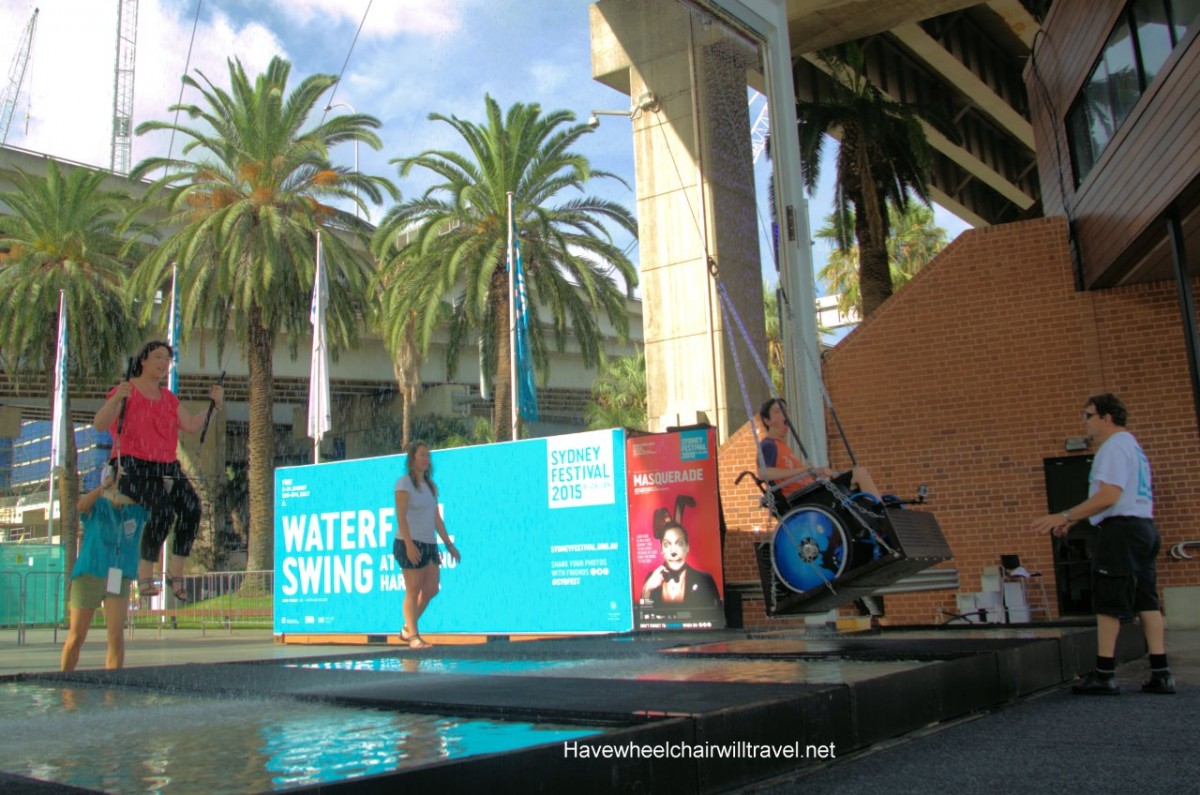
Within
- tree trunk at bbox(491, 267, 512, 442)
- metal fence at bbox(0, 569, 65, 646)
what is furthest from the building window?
metal fence at bbox(0, 569, 65, 646)

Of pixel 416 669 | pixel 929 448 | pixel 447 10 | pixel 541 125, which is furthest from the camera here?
pixel 541 125

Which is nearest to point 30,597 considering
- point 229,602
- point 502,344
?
point 229,602

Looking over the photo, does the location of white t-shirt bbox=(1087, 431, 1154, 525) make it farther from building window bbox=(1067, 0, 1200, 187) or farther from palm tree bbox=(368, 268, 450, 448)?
palm tree bbox=(368, 268, 450, 448)

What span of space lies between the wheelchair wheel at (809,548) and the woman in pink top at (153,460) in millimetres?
3564

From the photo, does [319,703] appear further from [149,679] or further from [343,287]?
[343,287]

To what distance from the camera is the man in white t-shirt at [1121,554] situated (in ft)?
15.7

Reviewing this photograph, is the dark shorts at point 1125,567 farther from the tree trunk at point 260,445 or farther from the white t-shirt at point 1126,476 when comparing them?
the tree trunk at point 260,445

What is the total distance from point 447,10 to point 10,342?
45.6 feet

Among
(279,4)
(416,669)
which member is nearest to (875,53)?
(279,4)

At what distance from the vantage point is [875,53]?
22312 mm

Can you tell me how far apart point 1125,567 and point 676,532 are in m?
7.07

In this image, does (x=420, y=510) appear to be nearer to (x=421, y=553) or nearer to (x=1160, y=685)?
(x=421, y=553)

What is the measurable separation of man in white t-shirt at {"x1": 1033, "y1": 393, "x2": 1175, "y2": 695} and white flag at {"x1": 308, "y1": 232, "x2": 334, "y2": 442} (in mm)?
14678

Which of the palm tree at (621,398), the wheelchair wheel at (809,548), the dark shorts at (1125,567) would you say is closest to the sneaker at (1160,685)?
the dark shorts at (1125,567)
